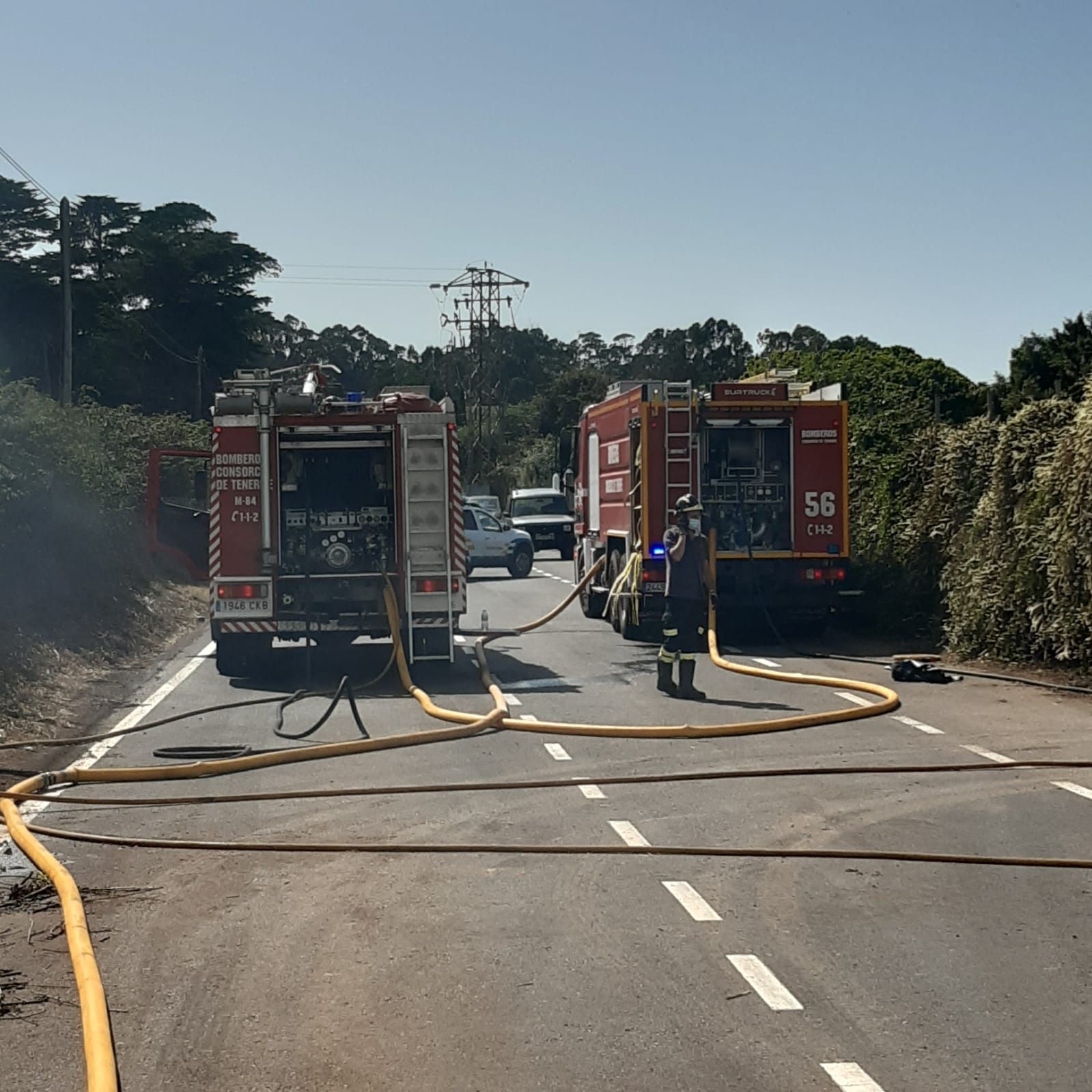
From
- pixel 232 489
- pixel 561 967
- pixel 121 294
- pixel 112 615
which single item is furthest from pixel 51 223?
pixel 561 967

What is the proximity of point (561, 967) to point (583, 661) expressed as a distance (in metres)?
11.1

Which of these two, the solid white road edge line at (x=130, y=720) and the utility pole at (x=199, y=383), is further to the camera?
the utility pole at (x=199, y=383)

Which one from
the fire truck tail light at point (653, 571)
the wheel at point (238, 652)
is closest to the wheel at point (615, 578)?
the fire truck tail light at point (653, 571)

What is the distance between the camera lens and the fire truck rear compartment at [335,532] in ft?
49.7

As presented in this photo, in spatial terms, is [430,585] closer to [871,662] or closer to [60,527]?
[871,662]

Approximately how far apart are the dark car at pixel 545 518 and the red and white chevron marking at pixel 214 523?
1038 inches

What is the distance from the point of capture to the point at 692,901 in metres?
6.80

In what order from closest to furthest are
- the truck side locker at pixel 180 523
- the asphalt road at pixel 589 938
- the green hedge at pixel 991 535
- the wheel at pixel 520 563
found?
the asphalt road at pixel 589 938 → the green hedge at pixel 991 535 → the truck side locker at pixel 180 523 → the wheel at pixel 520 563

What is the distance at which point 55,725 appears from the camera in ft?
41.1

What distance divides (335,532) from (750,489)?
5.20 meters

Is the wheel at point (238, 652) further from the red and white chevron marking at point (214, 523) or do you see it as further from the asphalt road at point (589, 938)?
the asphalt road at point (589, 938)

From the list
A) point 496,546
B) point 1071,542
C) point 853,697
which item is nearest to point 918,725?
point 853,697

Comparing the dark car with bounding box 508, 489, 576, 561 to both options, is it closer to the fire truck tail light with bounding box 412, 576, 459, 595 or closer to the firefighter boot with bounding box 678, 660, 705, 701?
the fire truck tail light with bounding box 412, 576, 459, 595

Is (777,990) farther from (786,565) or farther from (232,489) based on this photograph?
(786,565)
